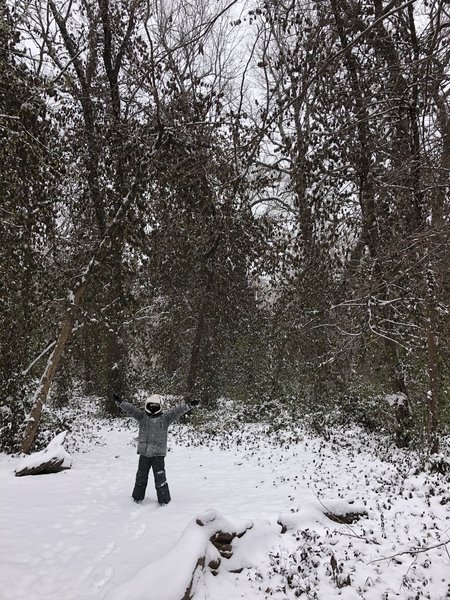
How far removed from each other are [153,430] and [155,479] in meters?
0.75

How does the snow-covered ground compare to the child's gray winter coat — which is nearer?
the snow-covered ground

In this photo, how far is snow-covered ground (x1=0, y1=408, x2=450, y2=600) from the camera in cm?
441

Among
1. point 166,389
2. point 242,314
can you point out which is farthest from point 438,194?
point 166,389

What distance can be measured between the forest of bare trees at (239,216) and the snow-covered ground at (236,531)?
2292 millimetres

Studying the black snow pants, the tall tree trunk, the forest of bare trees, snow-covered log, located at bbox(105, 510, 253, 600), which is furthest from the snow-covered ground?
the forest of bare trees

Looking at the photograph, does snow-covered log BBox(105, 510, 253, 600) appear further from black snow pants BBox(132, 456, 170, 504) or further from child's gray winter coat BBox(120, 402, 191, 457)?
child's gray winter coat BBox(120, 402, 191, 457)

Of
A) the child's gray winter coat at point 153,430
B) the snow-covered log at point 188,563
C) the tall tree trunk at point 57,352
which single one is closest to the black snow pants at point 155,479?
the child's gray winter coat at point 153,430

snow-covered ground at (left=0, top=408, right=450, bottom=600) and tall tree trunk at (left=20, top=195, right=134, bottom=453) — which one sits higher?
tall tree trunk at (left=20, top=195, right=134, bottom=453)

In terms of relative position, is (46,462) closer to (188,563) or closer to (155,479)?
(155,479)

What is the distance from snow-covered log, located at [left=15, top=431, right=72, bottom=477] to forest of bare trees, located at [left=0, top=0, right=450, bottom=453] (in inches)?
59.7

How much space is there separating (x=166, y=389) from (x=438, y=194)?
15.6 metres

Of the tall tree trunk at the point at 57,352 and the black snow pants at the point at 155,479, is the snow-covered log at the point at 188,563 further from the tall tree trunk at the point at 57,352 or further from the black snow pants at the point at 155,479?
the tall tree trunk at the point at 57,352

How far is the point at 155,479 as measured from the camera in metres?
7.19

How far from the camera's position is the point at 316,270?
342 inches
